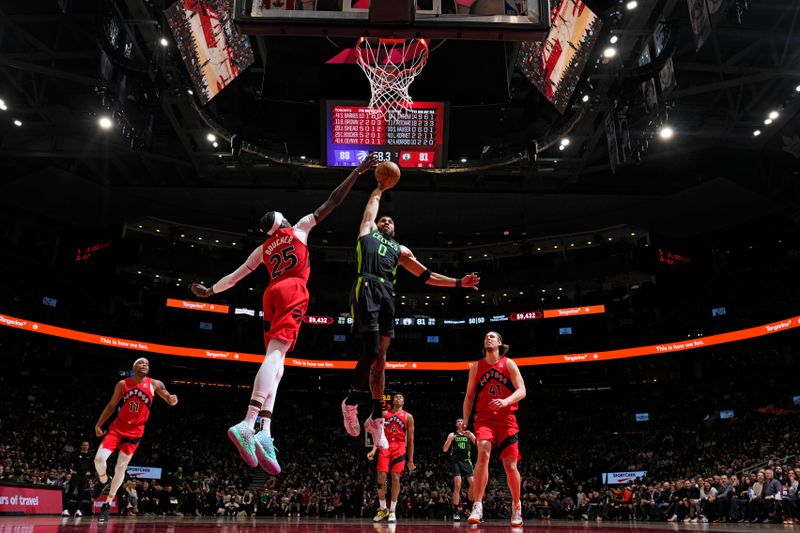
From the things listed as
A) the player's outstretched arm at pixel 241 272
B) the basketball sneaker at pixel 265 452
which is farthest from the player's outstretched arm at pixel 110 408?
the basketball sneaker at pixel 265 452

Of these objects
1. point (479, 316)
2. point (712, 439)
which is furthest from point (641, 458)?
point (479, 316)

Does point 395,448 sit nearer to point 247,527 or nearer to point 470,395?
point 470,395

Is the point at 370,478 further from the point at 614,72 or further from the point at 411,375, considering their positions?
the point at 614,72

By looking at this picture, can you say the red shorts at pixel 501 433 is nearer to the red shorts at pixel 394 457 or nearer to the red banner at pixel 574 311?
the red shorts at pixel 394 457

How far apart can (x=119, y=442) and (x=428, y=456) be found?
25.2 meters

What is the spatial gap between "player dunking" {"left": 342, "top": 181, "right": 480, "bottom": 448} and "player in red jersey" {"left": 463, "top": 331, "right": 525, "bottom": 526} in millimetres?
1565

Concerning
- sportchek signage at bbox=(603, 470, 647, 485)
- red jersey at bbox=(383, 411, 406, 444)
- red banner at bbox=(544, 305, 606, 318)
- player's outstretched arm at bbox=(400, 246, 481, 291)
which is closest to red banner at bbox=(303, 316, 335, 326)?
red banner at bbox=(544, 305, 606, 318)

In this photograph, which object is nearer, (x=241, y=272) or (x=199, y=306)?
(x=241, y=272)

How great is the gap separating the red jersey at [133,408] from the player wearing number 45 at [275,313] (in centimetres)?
457

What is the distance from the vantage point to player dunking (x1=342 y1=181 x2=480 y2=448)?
19.7 feet

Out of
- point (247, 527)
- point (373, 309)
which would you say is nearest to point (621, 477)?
point (247, 527)

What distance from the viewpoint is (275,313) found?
18.6 ft

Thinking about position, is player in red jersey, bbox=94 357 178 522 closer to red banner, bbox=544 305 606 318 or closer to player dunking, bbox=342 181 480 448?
player dunking, bbox=342 181 480 448

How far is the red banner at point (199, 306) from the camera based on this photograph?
35406mm
